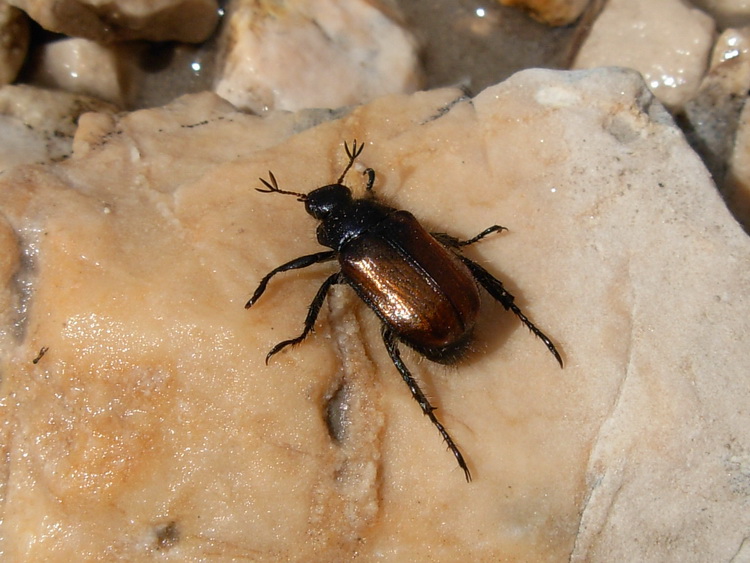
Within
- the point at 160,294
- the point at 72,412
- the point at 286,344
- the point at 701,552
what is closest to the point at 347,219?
the point at 286,344

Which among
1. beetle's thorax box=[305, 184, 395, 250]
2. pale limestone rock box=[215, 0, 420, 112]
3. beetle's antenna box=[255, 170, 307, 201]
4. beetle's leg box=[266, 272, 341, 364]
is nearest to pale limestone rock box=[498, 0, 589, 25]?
pale limestone rock box=[215, 0, 420, 112]

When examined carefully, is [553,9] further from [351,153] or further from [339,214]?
[339,214]

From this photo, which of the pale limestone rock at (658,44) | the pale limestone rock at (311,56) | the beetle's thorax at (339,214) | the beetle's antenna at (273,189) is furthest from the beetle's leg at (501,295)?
the pale limestone rock at (658,44)

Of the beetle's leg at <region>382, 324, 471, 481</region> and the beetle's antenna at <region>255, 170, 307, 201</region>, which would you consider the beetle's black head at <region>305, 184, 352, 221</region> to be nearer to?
the beetle's antenna at <region>255, 170, 307, 201</region>

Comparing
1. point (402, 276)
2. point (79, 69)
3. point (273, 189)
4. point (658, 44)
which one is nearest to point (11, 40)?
point (79, 69)

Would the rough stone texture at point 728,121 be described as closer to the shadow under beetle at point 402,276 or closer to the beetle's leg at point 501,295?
the shadow under beetle at point 402,276

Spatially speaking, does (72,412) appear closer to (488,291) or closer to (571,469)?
(488,291)
